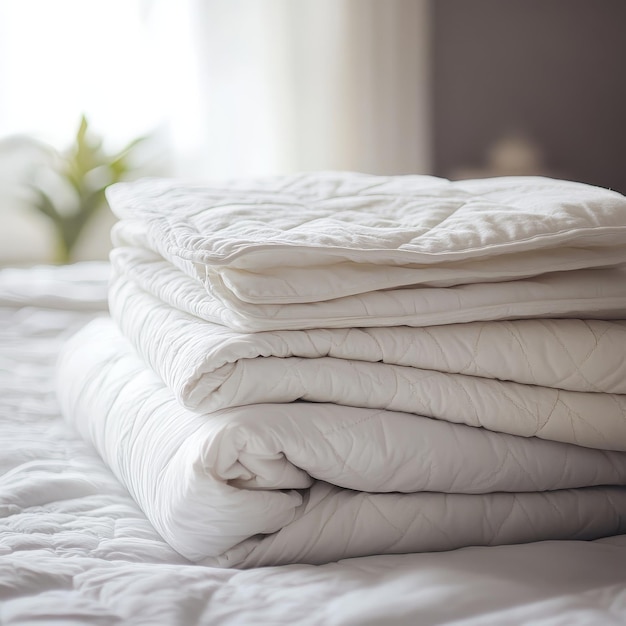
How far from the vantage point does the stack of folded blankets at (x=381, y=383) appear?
695mm

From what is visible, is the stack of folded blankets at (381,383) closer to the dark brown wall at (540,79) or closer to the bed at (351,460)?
the bed at (351,460)

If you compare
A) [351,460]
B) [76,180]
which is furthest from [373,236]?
[76,180]

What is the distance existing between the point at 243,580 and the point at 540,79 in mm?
3122

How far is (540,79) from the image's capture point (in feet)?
11.2

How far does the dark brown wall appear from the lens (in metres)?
3.34

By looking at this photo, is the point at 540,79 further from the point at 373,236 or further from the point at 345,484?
the point at 345,484

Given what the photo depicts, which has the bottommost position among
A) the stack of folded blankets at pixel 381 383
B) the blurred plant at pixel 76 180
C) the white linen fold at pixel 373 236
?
the blurred plant at pixel 76 180

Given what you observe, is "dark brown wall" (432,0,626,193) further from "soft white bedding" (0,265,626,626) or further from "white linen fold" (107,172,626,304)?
"soft white bedding" (0,265,626,626)

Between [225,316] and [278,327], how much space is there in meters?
0.05

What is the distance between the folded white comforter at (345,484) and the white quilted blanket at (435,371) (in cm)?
2

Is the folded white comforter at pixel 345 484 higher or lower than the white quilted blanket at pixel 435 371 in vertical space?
lower

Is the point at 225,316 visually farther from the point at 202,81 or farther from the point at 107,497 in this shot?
the point at 202,81

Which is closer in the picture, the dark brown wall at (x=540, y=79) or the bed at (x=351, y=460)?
the bed at (x=351, y=460)

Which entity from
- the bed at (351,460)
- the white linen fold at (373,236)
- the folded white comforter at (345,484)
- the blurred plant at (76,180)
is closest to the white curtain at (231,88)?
the blurred plant at (76,180)
